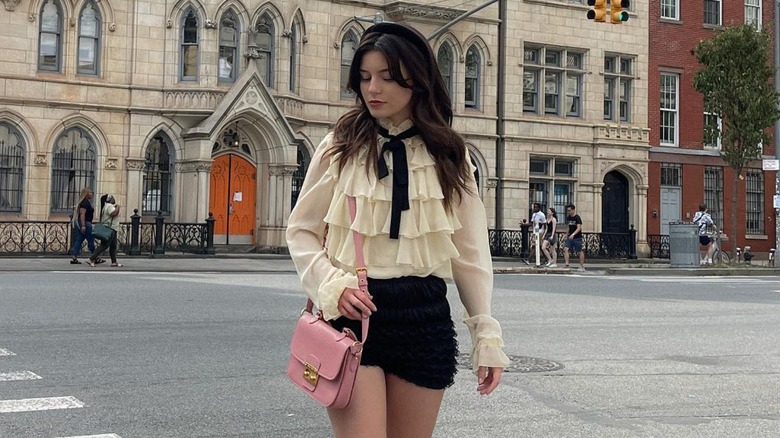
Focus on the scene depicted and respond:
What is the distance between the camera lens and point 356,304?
123 inches

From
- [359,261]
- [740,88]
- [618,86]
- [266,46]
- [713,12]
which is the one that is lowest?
[359,261]

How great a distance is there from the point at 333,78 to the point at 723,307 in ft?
59.8

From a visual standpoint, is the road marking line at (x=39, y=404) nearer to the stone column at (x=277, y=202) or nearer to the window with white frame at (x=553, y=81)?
the stone column at (x=277, y=202)

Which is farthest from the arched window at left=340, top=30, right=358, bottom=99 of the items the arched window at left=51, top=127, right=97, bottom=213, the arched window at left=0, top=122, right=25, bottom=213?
the arched window at left=0, top=122, right=25, bottom=213

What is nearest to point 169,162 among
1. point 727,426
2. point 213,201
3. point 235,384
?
point 213,201

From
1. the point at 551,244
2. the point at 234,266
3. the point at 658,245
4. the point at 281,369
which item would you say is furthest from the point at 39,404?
the point at 658,245

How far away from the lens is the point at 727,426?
6891mm

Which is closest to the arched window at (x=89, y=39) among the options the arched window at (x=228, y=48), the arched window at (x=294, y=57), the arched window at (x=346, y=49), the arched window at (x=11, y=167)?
the arched window at (x=11, y=167)

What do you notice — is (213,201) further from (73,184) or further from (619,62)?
(619,62)

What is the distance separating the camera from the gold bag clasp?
320cm

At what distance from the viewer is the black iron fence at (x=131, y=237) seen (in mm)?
25594

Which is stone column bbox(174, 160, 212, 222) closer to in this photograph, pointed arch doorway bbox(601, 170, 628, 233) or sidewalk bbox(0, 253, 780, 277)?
sidewalk bbox(0, 253, 780, 277)

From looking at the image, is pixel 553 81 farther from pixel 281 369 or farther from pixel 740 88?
pixel 281 369

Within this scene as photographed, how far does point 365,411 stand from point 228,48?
88.1 ft
